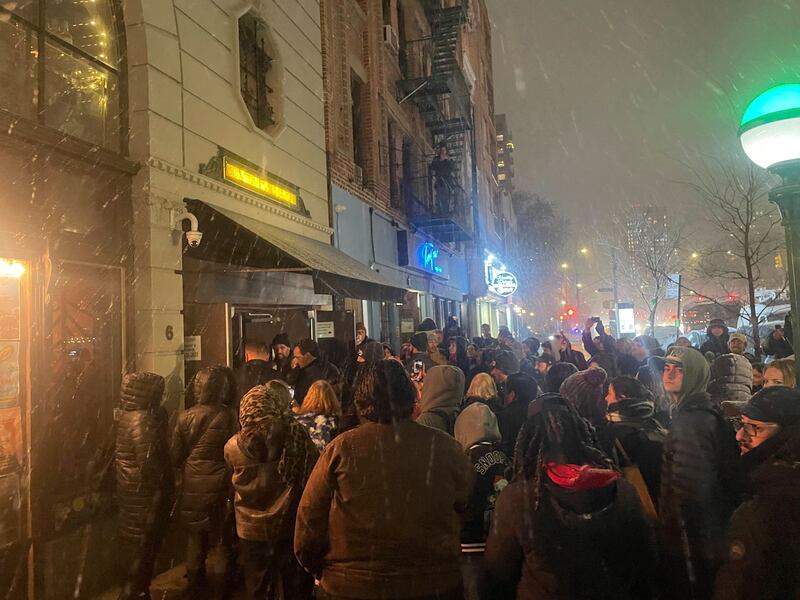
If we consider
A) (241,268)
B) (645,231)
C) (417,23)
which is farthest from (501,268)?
(241,268)

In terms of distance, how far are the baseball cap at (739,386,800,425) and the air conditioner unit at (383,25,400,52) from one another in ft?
46.7

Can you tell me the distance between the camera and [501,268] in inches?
1303

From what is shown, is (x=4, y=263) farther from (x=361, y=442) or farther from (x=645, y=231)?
(x=645, y=231)

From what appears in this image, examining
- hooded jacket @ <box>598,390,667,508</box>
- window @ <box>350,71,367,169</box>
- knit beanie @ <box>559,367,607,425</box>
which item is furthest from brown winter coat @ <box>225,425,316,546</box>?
window @ <box>350,71,367,169</box>

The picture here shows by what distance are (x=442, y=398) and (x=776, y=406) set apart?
2421mm

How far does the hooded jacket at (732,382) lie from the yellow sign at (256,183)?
20.8 ft

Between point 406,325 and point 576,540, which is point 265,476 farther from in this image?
point 406,325

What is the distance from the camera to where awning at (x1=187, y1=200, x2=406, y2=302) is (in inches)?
252

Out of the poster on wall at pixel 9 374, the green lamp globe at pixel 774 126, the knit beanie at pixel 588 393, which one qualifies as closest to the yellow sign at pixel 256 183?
the poster on wall at pixel 9 374

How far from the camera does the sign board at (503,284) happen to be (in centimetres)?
2928

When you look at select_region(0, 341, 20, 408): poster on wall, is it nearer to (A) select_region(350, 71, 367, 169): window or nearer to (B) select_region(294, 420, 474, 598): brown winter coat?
(B) select_region(294, 420, 474, 598): brown winter coat

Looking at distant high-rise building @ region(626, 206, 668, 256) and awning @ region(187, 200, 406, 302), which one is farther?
distant high-rise building @ region(626, 206, 668, 256)

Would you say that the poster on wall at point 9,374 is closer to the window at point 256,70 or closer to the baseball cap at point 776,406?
the window at point 256,70

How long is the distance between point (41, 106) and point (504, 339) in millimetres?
9715
